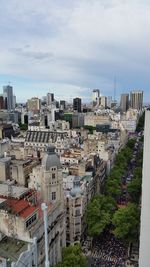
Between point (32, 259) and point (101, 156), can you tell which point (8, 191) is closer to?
point (32, 259)

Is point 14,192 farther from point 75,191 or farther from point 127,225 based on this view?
point 127,225

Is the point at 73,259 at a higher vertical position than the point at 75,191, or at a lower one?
lower

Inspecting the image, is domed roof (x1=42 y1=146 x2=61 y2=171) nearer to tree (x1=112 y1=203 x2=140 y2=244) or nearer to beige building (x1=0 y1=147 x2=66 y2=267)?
beige building (x1=0 y1=147 x2=66 y2=267)

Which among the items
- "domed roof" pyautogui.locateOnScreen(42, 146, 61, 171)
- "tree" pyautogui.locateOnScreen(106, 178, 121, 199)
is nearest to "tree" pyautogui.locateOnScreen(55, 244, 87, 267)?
"domed roof" pyautogui.locateOnScreen(42, 146, 61, 171)

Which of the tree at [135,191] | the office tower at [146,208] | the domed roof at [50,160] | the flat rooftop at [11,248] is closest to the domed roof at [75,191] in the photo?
the domed roof at [50,160]

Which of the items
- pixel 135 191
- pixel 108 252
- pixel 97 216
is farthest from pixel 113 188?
pixel 108 252
